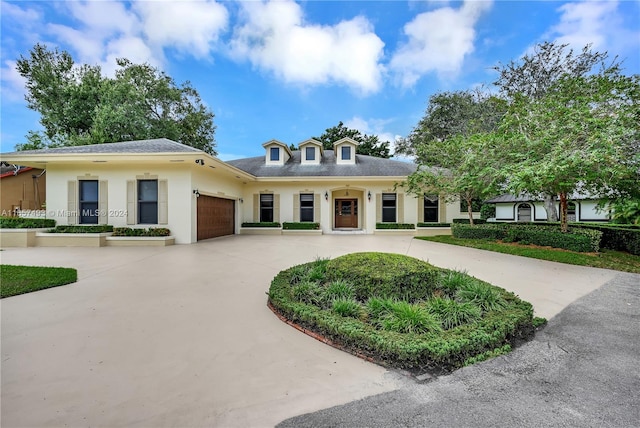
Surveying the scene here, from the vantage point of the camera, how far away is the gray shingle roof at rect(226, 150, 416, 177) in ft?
47.2

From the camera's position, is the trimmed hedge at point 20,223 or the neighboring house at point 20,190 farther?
the neighboring house at point 20,190

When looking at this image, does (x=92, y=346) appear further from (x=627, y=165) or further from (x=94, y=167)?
(x=627, y=165)

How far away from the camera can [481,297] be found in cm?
339

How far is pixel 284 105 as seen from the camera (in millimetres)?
16516

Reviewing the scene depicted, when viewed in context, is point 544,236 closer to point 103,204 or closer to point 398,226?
point 398,226

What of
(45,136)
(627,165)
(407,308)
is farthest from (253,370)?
(45,136)

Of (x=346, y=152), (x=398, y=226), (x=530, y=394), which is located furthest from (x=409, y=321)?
(x=346, y=152)

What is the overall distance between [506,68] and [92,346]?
1880 cm

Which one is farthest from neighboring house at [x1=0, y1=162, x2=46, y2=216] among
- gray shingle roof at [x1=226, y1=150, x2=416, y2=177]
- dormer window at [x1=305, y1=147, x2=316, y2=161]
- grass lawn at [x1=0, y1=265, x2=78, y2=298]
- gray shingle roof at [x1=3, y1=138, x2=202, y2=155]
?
→ dormer window at [x1=305, y1=147, x2=316, y2=161]

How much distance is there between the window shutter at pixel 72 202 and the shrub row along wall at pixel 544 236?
1588 centimetres

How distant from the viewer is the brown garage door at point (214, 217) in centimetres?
1106

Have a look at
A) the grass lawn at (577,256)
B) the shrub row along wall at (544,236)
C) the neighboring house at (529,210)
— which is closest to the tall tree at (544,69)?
the shrub row along wall at (544,236)

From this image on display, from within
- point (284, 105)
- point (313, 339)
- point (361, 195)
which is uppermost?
point (284, 105)

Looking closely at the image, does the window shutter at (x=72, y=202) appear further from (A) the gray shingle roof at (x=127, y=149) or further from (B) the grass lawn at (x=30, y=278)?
(B) the grass lawn at (x=30, y=278)
